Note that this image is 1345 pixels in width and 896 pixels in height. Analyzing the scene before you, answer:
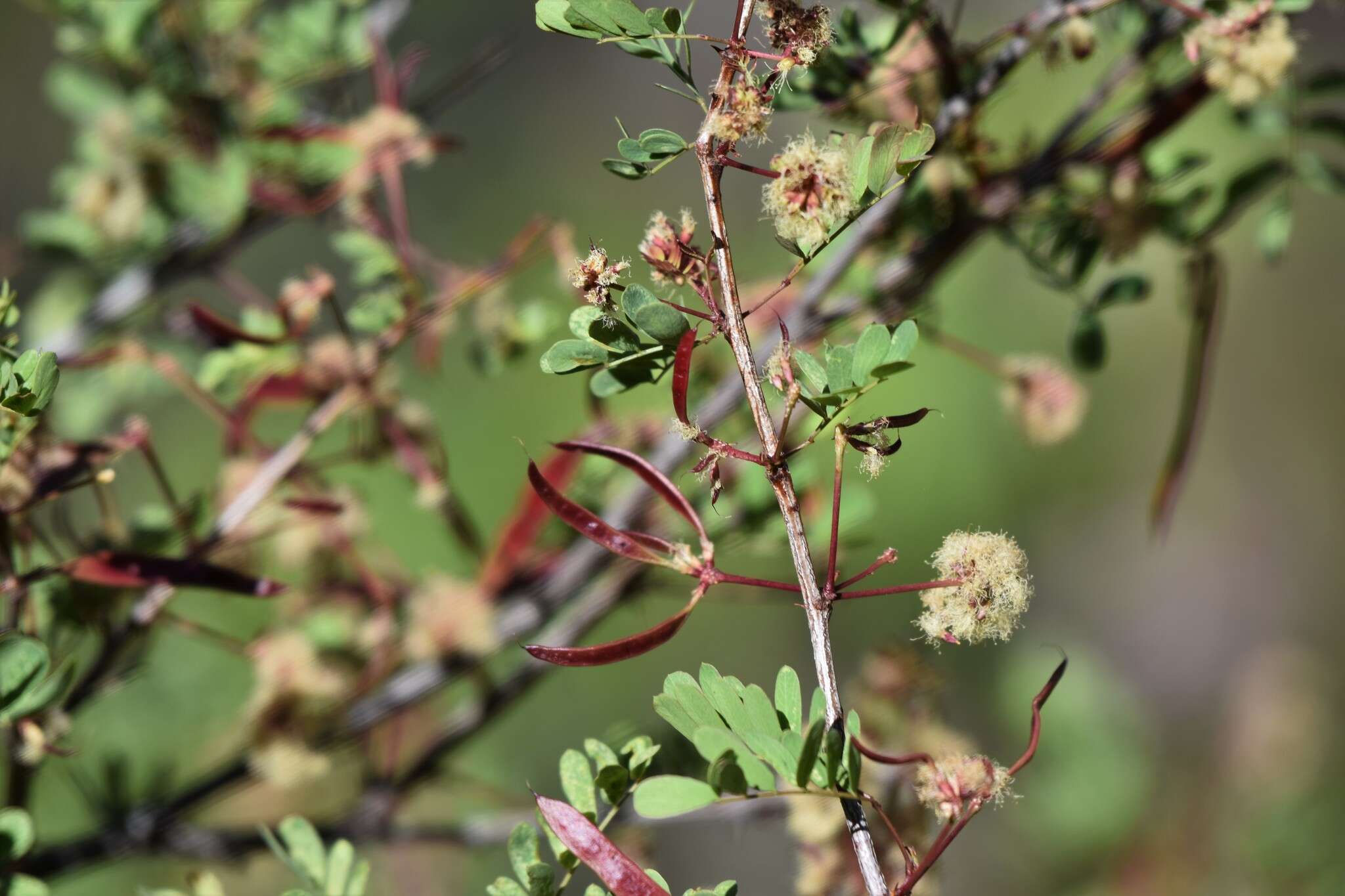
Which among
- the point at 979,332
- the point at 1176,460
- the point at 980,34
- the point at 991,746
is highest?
the point at 980,34

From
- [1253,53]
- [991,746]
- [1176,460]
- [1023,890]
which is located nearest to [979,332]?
[991,746]

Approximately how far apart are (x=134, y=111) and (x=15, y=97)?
1.67 meters

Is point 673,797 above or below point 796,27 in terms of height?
below

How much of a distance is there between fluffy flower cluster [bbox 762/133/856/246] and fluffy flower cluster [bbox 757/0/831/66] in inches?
1.1

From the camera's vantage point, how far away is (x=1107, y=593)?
95.8 inches

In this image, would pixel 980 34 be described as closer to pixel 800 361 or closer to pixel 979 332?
pixel 979 332

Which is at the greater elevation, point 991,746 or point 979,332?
point 979,332

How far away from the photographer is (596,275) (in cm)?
31

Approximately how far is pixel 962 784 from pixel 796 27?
236mm

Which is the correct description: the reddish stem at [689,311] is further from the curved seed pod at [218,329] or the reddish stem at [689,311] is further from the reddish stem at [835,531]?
the curved seed pod at [218,329]

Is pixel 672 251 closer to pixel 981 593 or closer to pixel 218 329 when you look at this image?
pixel 981 593

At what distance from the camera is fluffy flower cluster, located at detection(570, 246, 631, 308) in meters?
0.31

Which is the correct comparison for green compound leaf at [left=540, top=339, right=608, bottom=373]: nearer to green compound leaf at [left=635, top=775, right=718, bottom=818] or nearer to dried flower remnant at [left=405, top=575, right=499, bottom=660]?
green compound leaf at [left=635, top=775, right=718, bottom=818]

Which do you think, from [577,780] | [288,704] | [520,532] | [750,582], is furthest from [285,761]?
[750,582]
